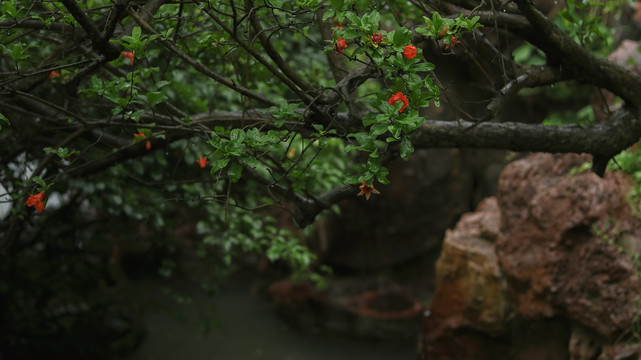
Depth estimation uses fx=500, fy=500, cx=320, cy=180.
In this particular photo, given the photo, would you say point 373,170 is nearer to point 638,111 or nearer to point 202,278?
point 638,111

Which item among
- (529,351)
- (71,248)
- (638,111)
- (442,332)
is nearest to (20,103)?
(71,248)

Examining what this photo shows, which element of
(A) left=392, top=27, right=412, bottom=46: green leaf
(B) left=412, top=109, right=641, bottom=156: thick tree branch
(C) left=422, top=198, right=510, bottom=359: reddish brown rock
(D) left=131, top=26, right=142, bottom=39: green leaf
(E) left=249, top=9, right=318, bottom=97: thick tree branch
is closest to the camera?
(A) left=392, top=27, right=412, bottom=46: green leaf

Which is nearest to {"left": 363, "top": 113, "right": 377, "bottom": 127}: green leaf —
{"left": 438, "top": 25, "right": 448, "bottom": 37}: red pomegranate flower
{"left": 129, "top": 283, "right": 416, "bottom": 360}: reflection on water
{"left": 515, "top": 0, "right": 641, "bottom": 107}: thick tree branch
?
{"left": 438, "top": 25, "right": 448, "bottom": 37}: red pomegranate flower

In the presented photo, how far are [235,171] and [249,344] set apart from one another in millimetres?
5231

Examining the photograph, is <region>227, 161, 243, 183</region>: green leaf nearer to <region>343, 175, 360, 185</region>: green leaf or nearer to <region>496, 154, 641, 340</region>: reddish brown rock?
<region>343, 175, 360, 185</region>: green leaf

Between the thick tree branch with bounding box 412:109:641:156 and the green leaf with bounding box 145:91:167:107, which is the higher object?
the green leaf with bounding box 145:91:167:107

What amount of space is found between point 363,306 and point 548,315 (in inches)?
146

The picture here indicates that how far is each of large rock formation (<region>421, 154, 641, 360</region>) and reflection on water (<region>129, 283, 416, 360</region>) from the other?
204 cm

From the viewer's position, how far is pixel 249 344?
6.47m

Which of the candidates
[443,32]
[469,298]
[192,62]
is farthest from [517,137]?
[469,298]

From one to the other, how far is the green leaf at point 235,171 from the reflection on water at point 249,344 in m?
4.37

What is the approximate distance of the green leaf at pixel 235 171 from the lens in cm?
174

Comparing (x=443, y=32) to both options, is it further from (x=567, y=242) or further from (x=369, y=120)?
(x=567, y=242)

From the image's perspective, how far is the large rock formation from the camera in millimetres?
3346
